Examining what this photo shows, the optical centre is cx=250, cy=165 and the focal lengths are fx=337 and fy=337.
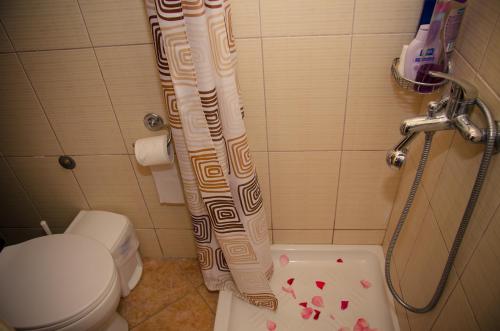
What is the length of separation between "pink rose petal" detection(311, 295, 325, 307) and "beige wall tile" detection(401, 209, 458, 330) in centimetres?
36

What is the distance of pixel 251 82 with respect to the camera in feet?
3.85

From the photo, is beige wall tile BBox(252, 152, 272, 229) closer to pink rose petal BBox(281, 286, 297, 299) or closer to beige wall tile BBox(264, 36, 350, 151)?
beige wall tile BBox(264, 36, 350, 151)

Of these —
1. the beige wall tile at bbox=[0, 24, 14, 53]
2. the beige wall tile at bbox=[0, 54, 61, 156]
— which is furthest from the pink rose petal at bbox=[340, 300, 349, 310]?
the beige wall tile at bbox=[0, 24, 14, 53]

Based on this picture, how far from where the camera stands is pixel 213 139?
3.43 feet

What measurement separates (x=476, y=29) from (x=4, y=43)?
1.41m

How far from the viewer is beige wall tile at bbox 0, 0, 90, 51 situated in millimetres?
1055

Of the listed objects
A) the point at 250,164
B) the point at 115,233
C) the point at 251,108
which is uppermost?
the point at 251,108

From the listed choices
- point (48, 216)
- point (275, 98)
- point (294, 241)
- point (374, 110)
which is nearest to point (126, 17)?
point (275, 98)

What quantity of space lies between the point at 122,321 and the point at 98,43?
1157mm

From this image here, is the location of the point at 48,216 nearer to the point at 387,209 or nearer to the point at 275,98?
the point at 275,98

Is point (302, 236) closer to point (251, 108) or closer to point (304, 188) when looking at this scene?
point (304, 188)

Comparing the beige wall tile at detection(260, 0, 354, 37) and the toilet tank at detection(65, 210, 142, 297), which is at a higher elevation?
the beige wall tile at detection(260, 0, 354, 37)

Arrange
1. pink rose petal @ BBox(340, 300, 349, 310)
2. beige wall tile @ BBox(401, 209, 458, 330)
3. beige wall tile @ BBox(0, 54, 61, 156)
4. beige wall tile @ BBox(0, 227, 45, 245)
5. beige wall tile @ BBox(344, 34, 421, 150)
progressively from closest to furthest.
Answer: beige wall tile @ BBox(401, 209, 458, 330), beige wall tile @ BBox(344, 34, 421, 150), beige wall tile @ BBox(0, 54, 61, 156), pink rose petal @ BBox(340, 300, 349, 310), beige wall tile @ BBox(0, 227, 45, 245)

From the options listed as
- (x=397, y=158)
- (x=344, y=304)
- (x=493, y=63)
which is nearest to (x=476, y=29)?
(x=493, y=63)
